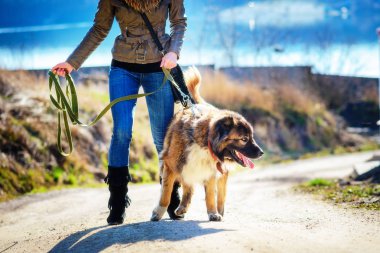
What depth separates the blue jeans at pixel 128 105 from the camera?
5.07 meters

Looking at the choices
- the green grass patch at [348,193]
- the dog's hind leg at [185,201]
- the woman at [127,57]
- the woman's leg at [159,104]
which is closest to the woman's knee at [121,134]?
the woman at [127,57]

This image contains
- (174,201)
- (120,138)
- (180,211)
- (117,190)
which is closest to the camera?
(120,138)

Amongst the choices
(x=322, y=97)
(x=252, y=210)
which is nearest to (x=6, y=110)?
(x=252, y=210)

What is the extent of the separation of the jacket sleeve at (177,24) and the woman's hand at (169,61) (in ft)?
0.30

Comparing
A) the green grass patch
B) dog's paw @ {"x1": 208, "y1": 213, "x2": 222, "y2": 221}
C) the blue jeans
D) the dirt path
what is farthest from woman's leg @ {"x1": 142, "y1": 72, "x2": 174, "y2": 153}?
the green grass patch

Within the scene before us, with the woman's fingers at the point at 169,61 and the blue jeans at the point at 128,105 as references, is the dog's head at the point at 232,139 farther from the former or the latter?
the woman's fingers at the point at 169,61

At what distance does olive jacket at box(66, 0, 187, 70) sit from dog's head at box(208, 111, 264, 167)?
2.56 ft

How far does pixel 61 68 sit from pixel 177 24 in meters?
1.17

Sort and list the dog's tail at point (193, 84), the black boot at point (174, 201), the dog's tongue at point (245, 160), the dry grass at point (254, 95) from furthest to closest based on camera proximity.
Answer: the dry grass at point (254, 95) → the dog's tail at point (193, 84) → the black boot at point (174, 201) → the dog's tongue at point (245, 160)

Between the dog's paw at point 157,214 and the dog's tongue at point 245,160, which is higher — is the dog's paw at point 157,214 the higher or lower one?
the lower one

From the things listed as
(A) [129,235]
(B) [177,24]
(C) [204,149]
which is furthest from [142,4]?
(A) [129,235]

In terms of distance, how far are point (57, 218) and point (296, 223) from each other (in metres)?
3.78

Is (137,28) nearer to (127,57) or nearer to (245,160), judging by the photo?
(127,57)

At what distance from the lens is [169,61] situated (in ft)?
16.0
